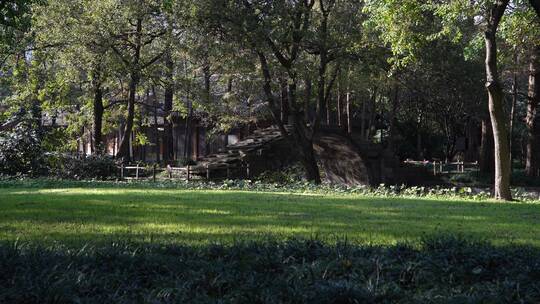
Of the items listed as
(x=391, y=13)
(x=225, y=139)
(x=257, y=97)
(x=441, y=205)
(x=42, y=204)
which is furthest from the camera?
(x=225, y=139)

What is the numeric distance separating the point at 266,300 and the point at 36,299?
1556 mm

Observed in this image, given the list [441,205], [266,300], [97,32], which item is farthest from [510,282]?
[97,32]

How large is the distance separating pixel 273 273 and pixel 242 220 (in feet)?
12.8

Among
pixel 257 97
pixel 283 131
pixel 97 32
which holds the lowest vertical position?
pixel 283 131

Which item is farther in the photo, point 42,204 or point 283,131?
point 283,131

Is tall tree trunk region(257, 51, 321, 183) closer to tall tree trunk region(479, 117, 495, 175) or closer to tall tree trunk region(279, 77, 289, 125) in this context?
tall tree trunk region(279, 77, 289, 125)

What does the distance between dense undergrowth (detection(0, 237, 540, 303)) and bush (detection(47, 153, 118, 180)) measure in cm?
2001

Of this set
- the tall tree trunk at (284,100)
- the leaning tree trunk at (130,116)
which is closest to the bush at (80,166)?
the leaning tree trunk at (130,116)

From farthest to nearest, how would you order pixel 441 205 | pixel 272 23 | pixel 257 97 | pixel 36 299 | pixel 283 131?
pixel 257 97 < pixel 283 131 < pixel 272 23 < pixel 441 205 < pixel 36 299

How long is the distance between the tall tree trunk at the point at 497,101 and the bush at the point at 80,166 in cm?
1619

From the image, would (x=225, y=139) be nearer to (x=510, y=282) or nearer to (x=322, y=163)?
(x=322, y=163)

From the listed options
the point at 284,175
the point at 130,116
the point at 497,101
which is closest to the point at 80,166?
the point at 130,116

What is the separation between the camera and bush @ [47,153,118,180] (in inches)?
994

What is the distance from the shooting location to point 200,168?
101 feet
